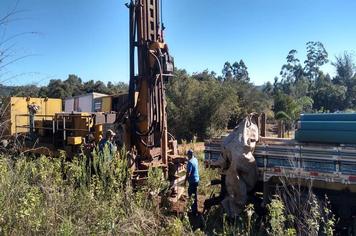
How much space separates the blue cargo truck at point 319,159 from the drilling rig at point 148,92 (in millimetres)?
3028

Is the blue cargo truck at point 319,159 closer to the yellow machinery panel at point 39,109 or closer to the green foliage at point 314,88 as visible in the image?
the yellow machinery panel at point 39,109

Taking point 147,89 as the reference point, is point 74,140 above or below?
below

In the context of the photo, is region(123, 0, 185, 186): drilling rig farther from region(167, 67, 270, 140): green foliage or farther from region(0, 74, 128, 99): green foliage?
region(0, 74, 128, 99): green foliage

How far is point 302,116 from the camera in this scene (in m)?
9.47

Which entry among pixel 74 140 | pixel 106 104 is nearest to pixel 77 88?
pixel 106 104

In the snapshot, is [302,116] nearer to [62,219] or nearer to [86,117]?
[62,219]

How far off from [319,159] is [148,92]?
4.72 m

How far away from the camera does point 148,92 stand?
11648mm

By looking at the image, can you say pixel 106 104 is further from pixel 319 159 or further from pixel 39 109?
pixel 319 159

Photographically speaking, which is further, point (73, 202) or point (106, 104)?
point (106, 104)

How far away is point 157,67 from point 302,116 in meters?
3.83

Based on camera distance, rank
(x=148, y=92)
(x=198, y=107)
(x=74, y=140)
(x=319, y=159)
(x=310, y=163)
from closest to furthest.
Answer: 1. (x=319, y=159)
2. (x=310, y=163)
3. (x=148, y=92)
4. (x=74, y=140)
5. (x=198, y=107)

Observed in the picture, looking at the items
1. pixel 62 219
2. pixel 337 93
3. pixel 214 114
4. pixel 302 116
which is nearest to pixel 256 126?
pixel 302 116

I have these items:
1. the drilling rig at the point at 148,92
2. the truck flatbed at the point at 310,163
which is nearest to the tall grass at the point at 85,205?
the truck flatbed at the point at 310,163
